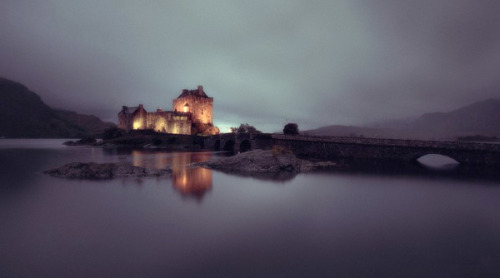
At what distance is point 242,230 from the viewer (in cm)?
1378

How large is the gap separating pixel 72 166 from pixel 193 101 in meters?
70.4

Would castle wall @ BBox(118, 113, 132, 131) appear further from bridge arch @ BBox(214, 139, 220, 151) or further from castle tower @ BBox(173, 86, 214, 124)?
bridge arch @ BBox(214, 139, 220, 151)

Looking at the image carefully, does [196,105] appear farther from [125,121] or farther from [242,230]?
[242,230]

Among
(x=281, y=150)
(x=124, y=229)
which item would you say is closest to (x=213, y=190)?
(x=124, y=229)

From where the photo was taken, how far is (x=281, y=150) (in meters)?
36.7

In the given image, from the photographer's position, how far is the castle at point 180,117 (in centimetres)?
9275

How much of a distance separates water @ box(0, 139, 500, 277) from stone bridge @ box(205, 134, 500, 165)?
63.1 feet

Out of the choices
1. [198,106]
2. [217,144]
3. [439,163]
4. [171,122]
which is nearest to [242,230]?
[439,163]

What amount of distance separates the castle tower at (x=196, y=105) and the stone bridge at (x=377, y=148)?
38878 mm

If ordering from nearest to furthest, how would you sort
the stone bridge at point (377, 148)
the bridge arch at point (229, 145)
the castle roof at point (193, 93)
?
A: 1. the stone bridge at point (377, 148)
2. the bridge arch at point (229, 145)
3. the castle roof at point (193, 93)

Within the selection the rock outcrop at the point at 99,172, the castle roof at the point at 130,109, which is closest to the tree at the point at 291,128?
the rock outcrop at the point at 99,172

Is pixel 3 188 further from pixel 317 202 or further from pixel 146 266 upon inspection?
pixel 317 202

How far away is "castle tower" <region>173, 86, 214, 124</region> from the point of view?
9725 cm

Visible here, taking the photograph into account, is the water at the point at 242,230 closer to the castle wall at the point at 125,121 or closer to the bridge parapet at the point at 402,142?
the bridge parapet at the point at 402,142
